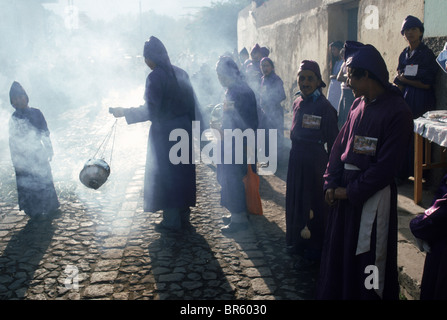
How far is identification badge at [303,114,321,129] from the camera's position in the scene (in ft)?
14.1

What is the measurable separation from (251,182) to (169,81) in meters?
1.64

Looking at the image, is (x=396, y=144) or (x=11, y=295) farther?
(x=11, y=295)

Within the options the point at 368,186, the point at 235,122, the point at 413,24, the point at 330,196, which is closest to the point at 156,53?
the point at 235,122

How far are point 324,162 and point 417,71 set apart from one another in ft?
8.54

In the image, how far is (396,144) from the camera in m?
2.93

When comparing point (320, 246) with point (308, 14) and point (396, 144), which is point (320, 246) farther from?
point (308, 14)

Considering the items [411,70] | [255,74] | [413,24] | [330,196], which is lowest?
[330,196]

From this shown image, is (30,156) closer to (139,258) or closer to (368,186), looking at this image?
(139,258)

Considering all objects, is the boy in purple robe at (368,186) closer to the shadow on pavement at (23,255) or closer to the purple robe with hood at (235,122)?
the purple robe with hood at (235,122)

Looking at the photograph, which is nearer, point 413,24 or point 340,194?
point 340,194

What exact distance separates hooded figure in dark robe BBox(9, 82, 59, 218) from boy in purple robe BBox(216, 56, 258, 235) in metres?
2.50

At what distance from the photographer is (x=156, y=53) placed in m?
5.39

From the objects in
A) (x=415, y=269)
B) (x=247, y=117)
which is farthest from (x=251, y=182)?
(x=415, y=269)

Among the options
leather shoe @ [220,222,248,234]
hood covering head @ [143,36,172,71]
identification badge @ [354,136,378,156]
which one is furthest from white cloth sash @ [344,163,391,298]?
hood covering head @ [143,36,172,71]
